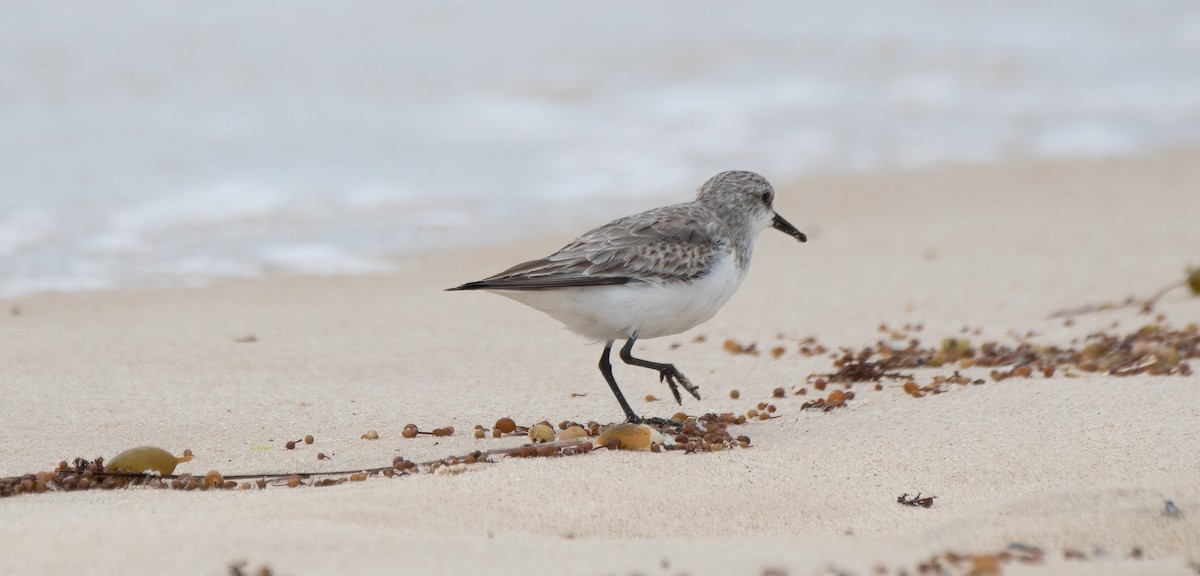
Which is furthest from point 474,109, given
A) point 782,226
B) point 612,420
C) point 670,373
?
point 670,373

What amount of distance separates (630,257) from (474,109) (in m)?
7.24

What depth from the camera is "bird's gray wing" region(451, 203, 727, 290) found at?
4.40 meters

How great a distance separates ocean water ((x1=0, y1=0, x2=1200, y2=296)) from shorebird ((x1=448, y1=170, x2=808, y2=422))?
10.5ft

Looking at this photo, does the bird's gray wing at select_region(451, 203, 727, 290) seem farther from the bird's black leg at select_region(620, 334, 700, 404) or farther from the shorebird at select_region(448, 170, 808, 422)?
the bird's black leg at select_region(620, 334, 700, 404)

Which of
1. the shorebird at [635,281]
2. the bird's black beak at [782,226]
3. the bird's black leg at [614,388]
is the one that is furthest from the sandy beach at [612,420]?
the bird's black beak at [782,226]

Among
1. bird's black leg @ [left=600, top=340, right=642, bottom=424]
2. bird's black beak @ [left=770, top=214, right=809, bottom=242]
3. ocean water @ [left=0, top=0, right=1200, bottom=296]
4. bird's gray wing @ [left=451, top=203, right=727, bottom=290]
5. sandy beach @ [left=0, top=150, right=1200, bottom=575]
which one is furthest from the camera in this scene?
ocean water @ [left=0, top=0, right=1200, bottom=296]

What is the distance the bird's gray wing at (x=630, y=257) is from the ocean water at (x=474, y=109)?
10.5ft

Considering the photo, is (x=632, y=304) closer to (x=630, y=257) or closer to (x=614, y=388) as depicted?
(x=630, y=257)

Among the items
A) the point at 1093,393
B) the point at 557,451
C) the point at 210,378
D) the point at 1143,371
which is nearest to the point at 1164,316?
the point at 1143,371

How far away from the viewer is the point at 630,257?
4.51m

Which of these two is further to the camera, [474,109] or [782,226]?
[474,109]

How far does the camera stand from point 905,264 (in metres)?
7.39

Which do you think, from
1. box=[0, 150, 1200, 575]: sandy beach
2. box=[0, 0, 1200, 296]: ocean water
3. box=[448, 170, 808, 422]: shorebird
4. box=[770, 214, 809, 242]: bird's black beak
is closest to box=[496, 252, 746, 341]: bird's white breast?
box=[448, 170, 808, 422]: shorebird

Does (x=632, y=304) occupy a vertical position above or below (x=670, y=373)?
above
